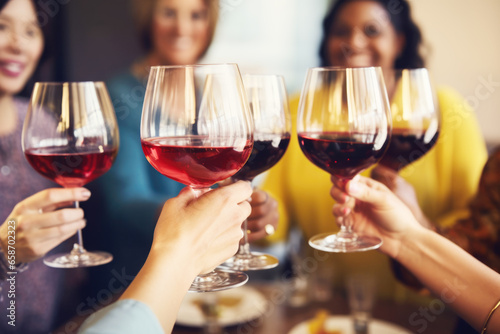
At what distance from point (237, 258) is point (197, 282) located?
126 mm

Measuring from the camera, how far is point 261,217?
2.62 feet

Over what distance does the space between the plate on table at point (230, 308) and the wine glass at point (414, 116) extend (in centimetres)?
60

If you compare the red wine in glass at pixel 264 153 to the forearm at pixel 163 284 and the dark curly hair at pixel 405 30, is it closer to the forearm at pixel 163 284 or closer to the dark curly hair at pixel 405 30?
the forearm at pixel 163 284

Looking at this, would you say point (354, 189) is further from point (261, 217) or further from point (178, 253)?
point (178, 253)

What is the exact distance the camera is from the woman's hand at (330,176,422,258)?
0.78 metres

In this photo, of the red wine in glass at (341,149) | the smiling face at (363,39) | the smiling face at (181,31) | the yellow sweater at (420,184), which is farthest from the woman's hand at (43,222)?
the smiling face at (181,31)

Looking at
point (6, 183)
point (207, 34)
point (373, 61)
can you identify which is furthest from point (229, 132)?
point (207, 34)

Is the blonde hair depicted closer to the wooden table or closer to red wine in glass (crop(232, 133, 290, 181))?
the wooden table

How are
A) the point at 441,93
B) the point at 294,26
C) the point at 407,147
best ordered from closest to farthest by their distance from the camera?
the point at 407,147, the point at 441,93, the point at 294,26

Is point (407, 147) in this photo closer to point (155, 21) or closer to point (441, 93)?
point (441, 93)

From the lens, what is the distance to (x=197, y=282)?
597 millimetres

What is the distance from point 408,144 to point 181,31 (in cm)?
182

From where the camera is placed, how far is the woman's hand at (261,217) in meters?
0.78

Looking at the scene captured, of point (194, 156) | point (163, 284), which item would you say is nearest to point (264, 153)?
point (194, 156)
